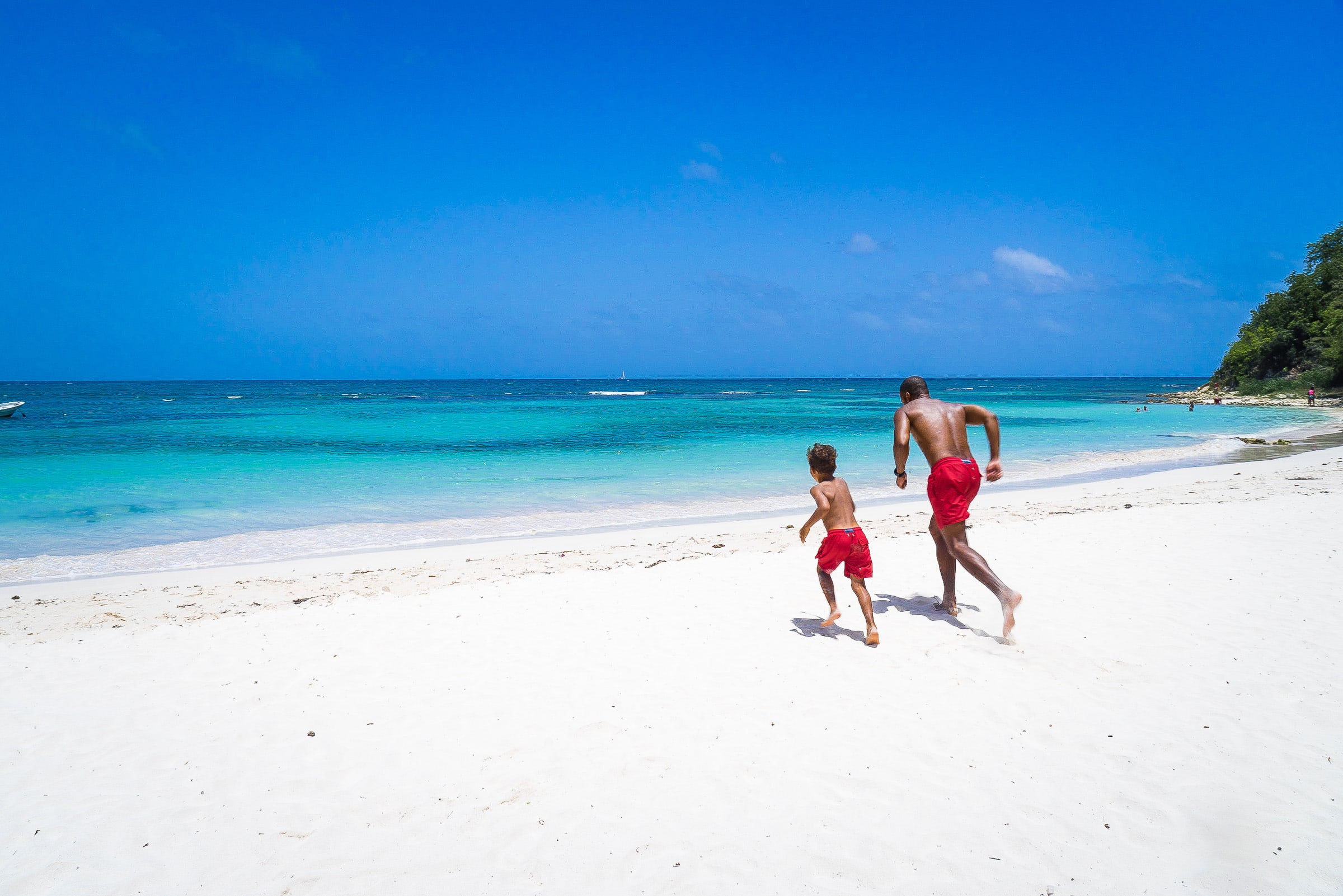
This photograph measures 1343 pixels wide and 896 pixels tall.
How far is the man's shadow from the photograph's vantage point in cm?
507

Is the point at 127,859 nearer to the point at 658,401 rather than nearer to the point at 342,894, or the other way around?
the point at 342,894

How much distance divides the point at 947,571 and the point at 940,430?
48.4 inches

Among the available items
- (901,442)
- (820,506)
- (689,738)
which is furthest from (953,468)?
(689,738)

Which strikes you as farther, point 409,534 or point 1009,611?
point 409,534

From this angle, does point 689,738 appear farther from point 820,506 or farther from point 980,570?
point 980,570

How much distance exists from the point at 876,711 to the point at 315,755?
302cm

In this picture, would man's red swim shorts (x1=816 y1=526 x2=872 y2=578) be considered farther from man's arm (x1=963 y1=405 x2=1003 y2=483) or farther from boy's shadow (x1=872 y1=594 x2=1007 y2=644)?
man's arm (x1=963 y1=405 x2=1003 y2=483)

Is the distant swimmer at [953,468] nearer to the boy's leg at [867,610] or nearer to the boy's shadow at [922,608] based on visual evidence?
the boy's shadow at [922,608]

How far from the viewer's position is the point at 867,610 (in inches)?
192

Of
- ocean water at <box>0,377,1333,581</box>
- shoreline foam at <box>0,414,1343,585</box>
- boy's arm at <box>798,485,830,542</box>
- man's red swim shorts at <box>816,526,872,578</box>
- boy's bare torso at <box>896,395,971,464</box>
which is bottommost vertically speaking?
shoreline foam at <box>0,414,1343,585</box>

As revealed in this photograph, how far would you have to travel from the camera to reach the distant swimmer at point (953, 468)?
4.91 metres

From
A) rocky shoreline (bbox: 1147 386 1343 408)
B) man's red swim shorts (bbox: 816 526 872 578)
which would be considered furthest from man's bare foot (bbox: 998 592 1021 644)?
rocky shoreline (bbox: 1147 386 1343 408)

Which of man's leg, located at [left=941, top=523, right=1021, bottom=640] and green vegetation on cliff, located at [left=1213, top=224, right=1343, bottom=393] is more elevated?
green vegetation on cliff, located at [left=1213, top=224, right=1343, bottom=393]

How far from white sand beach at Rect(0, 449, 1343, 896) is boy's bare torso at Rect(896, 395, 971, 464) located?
1.34 m
